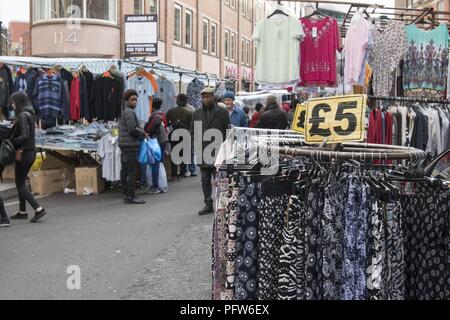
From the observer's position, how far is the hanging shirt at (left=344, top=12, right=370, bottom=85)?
6492 millimetres

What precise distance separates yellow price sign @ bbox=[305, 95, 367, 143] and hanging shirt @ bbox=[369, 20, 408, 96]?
3125 mm

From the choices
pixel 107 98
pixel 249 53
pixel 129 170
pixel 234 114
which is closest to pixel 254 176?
pixel 129 170

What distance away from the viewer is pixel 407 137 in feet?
20.1

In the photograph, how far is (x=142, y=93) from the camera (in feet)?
39.1

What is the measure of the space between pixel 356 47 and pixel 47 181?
704cm

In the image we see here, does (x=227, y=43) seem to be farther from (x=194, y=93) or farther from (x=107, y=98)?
(x=107, y=98)

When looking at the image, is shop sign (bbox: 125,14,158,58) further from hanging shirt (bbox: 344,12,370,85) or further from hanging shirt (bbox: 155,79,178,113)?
hanging shirt (bbox: 344,12,370,85)

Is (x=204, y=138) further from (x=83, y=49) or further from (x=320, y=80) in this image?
(x=83, y=49)

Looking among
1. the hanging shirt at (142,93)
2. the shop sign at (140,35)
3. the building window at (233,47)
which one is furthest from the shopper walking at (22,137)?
the building window at (233,47)

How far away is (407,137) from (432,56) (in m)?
1.16

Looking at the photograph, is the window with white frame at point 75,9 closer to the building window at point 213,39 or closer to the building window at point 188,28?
the building window at point 188,28

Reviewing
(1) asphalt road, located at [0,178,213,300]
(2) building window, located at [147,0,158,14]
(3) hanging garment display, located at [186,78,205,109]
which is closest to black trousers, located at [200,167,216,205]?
(1) asphalt road, located at [0,178,213,300]

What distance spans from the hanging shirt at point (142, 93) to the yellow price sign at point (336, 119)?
8426 mm

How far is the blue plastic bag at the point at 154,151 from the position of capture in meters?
10.5
